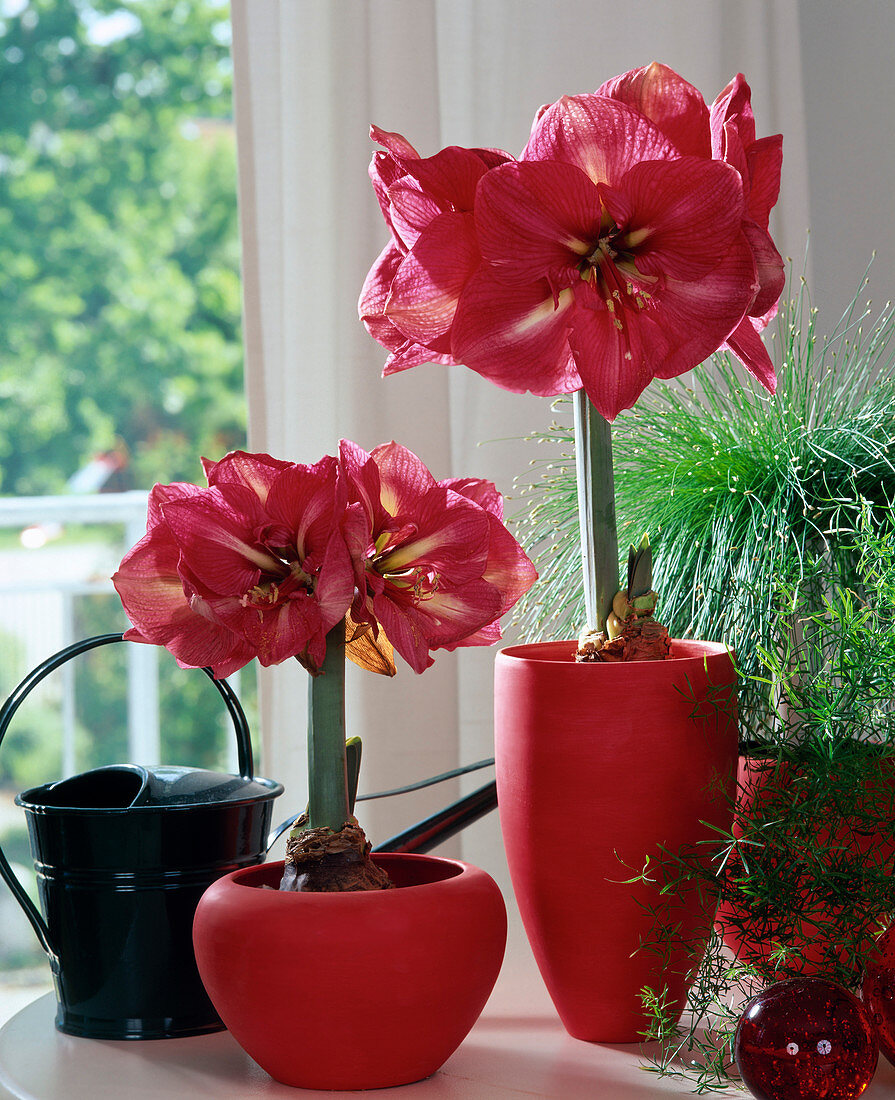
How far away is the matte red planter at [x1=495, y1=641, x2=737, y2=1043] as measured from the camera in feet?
1.88

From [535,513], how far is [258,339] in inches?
18.1

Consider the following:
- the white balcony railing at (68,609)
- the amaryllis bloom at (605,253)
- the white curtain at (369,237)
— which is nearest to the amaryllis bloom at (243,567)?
the amaryllis bloom at (605,253)

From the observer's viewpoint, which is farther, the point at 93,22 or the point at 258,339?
the point at 93,22

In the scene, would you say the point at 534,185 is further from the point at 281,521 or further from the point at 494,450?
the point at 494,450

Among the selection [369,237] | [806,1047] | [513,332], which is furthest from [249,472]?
[369,237]

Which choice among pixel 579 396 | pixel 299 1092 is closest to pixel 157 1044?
pixel 299 1092

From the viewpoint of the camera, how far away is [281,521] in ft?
1.82

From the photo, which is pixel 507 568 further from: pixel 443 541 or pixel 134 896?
pixel 134 896

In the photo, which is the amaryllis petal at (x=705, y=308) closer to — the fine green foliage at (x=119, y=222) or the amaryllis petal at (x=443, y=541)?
the amaryllis petal at (x=443, y=541)

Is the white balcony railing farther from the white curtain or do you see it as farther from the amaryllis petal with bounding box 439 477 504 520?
the amaryllis petal with bounding box 439 477 504 520

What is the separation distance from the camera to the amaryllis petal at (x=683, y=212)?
0.52 metres

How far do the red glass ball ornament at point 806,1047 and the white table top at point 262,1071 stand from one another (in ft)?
0.17

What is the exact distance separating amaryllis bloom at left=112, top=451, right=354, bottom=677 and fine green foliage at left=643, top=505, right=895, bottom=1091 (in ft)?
0.72

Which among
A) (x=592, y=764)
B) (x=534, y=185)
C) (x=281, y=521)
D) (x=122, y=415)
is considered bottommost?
(x=592, y=764)
